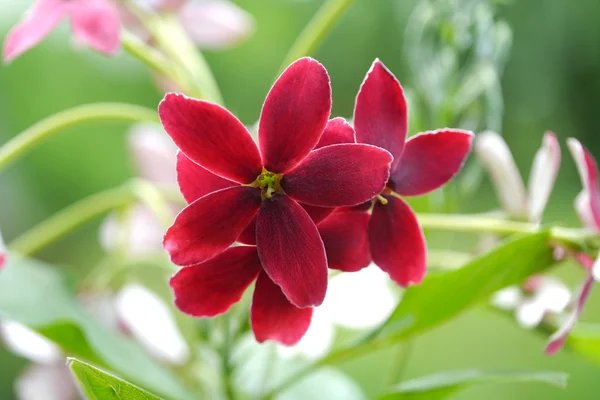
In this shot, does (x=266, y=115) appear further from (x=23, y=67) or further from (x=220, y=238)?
(x=23, y=67)

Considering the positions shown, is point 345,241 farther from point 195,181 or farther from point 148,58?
point 148,58

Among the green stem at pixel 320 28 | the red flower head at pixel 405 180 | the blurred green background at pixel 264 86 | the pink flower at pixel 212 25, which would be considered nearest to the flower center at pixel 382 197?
the red flower head at pixel 405 180

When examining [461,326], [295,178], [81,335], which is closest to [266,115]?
[295,178]

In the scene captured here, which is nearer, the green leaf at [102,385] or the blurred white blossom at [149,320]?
the green leaf at [102,385]

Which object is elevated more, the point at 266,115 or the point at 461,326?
the point at 461,326

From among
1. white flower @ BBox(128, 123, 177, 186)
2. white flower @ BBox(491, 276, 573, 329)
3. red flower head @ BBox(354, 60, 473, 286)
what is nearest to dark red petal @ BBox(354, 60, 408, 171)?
red flower head @ BBox(354, 60, 473, 286)

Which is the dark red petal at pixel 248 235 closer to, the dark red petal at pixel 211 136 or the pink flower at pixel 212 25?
the dark red petal at pixel 211 136
